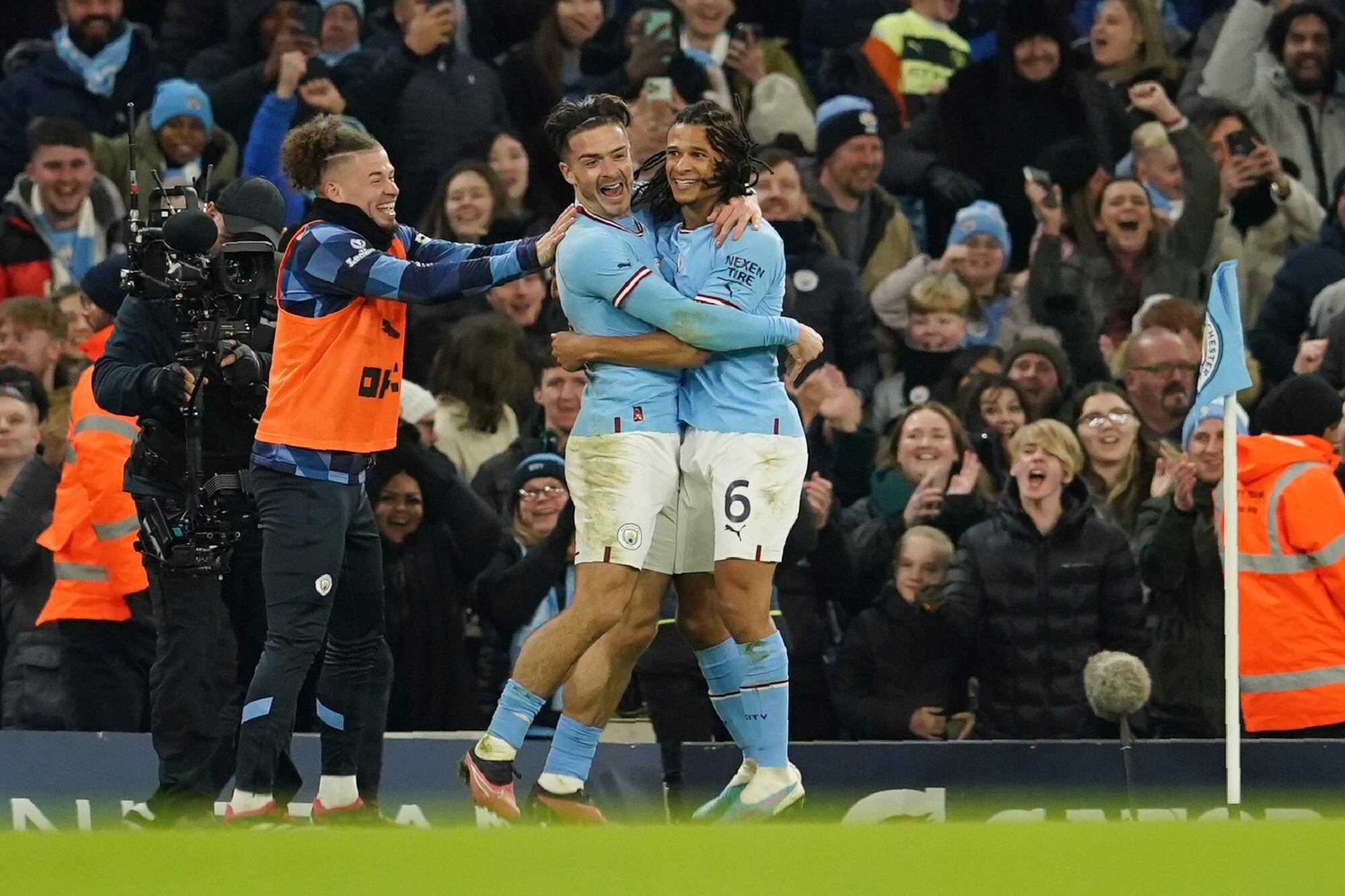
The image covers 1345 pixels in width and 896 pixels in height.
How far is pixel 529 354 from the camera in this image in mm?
10711

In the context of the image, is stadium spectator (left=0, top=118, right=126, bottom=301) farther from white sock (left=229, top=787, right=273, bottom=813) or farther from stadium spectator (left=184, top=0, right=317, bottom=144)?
white sock (left=229, top=787, right=273, bottom=813)

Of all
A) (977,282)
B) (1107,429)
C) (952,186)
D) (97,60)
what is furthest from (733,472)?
(97,60)

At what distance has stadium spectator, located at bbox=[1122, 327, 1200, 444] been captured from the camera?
10.7m

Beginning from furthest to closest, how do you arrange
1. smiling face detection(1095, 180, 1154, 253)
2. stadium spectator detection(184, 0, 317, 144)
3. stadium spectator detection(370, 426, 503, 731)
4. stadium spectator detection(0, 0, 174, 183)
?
stadium spectator detection(0, 0, 174, 183), stadium spectator detection(184, 0, 317, 144), smiling face detection(1095, 180, 1154, 253), stadium spectator detection(370, 426, 503, 731)

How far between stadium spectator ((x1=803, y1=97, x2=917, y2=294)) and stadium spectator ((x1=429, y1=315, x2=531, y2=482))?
216 centimetres

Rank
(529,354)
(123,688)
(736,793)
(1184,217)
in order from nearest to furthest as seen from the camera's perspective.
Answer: (736,793) → (123,688) → (529,354) → (1184,217)

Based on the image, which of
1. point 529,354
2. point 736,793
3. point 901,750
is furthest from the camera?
point 529,354

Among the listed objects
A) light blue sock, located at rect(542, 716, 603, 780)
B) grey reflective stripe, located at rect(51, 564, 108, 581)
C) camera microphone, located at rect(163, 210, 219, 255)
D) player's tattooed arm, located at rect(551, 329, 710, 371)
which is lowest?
light blue sock, located at rect(542, 716, 603, 780)

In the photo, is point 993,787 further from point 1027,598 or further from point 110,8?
point 110,8

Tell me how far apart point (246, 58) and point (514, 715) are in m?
6.70

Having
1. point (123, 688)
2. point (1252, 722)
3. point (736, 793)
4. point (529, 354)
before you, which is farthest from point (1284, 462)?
point (123, 688)

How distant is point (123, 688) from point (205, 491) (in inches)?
68.2

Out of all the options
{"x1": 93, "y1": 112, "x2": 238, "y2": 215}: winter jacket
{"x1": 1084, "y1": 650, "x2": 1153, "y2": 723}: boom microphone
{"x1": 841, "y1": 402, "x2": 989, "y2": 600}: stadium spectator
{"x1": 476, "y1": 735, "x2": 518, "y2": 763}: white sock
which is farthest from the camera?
{"x1": 93, "y1": 112, "x2": 238, "y2": 215}: winter jacket

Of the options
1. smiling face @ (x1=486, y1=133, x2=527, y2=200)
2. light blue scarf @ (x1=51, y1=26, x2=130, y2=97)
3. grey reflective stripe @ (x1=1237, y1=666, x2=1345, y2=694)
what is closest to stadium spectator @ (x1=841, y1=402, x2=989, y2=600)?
grey reflective stripe @ (x1=1237, y1=666, x2=1345, y2=694)
